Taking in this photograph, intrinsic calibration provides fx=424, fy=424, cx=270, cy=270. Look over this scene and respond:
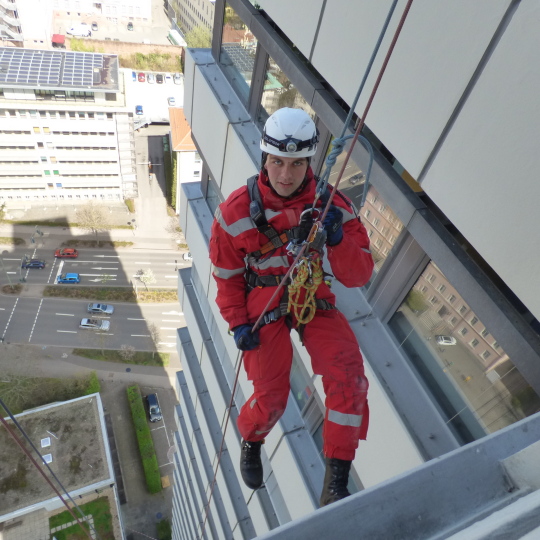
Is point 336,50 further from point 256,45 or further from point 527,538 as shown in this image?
point 527,538

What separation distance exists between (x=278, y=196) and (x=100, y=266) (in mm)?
28573

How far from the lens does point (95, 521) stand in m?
18.2

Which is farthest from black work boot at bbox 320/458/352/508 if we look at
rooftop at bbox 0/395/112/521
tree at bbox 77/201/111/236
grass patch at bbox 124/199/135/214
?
grass patch at bbox 124/199/135/214

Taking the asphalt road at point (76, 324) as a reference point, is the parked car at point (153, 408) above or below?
below

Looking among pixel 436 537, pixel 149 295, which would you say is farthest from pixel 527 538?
pixel 149 295

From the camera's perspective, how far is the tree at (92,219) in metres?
30.8

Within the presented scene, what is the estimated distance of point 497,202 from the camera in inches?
99.2

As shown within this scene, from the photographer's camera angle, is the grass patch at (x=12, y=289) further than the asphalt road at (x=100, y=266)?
No

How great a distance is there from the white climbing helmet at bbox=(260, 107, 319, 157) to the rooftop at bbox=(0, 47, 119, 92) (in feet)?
92.0

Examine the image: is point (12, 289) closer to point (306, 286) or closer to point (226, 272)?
point (226, 272)

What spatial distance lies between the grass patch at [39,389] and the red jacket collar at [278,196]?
76.1 feet

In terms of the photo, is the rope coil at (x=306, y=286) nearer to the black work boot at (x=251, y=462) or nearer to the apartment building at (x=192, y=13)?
the black work boot at (x=251, y=462)

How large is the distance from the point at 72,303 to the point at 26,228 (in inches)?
320

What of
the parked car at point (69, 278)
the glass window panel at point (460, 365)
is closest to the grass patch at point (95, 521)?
the parked car at point (69, 278)
